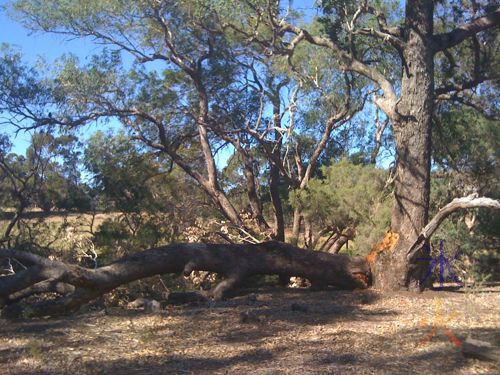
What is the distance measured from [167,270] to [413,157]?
425 centimetres

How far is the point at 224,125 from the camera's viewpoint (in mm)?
16844

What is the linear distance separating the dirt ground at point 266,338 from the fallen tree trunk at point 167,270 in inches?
14.9

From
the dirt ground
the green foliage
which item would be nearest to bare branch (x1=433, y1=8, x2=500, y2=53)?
the dirt ground

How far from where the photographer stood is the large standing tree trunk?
375 inches

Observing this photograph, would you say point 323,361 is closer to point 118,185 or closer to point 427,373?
point 427,373

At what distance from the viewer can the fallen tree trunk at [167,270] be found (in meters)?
8.41

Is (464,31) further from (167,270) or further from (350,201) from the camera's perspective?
(167,270)

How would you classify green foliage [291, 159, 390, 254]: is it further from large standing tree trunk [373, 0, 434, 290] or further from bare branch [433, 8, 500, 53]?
bare branch [433, 8, 500, 53]

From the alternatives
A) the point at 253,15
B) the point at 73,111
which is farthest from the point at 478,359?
the point at 73,111

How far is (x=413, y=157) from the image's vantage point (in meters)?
9.54

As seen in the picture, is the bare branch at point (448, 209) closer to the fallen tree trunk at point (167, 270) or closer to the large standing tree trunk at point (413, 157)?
the large standing tree trunk at point (413, 157)

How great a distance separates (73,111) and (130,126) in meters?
1.76

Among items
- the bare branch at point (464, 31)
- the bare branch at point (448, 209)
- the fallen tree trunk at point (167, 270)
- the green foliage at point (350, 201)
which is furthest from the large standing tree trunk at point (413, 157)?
the green foliage at point (350, 201)

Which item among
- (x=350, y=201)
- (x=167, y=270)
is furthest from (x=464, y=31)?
(x=167, y=270)
